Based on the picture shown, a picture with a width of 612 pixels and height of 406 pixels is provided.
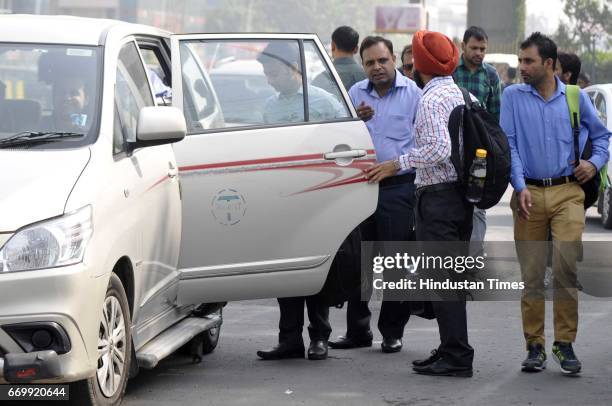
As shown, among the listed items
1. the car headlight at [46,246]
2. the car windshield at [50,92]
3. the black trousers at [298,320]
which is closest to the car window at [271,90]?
the car windshield at [50,92]

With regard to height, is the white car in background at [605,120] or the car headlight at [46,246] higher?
the car headlight at [46,246]

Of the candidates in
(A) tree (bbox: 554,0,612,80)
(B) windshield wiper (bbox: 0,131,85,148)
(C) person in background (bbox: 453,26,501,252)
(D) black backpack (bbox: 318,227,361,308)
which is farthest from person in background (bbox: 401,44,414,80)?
(A) tree (bbox: 554,0,612,80)

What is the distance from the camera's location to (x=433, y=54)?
7.45m

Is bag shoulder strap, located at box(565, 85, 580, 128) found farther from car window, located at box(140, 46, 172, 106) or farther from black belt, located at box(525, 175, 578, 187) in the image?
car window, located at box(140, 46, 172, 106)

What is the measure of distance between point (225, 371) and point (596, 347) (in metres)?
2.32

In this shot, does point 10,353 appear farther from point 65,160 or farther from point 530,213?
point 530,213

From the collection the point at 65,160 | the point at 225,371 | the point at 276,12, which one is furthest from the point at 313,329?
the point at 276,12

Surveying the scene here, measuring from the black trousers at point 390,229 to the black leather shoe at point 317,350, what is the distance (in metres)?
0.37

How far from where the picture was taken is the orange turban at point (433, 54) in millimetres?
7445

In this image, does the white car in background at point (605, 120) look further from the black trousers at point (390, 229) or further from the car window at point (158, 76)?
the car window at point (158, 76)

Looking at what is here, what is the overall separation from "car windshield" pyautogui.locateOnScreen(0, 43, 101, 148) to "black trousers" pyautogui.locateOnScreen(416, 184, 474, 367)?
193cm

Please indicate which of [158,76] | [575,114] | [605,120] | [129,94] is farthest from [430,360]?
[605,120]

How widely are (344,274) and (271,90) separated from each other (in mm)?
1113

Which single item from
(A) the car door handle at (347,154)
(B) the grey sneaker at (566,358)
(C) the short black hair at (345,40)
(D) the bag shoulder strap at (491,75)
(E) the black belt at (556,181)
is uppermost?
(C) the short black hair at (345,40)
